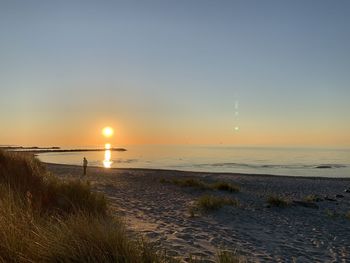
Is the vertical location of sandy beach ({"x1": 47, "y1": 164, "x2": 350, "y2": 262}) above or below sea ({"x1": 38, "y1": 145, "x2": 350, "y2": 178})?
below

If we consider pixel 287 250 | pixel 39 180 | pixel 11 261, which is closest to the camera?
pixel 11 261

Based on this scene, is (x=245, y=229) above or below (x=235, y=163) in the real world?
below

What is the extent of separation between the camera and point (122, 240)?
15.6 feet

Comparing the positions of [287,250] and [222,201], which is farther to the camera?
[222,201]

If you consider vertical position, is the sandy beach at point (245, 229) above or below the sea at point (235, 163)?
below

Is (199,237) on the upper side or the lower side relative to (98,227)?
lower

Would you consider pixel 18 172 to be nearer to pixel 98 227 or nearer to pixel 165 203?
pixel 165 203

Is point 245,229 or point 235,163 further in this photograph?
point 235,163

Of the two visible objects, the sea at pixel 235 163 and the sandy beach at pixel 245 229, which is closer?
the sandy beach at pixel 245 229

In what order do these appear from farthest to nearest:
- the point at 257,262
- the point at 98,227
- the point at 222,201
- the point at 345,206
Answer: the point at 345,206 < the point at 222,201 < the point at 257,262 < the point at 98,227

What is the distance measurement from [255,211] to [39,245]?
1026 centimetres

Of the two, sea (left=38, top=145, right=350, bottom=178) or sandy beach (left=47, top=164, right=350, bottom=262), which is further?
sea (left=38, top=145, right=350, bottom=178)

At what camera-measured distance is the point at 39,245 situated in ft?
15.5

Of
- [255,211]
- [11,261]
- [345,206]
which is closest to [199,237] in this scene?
[11,261]
